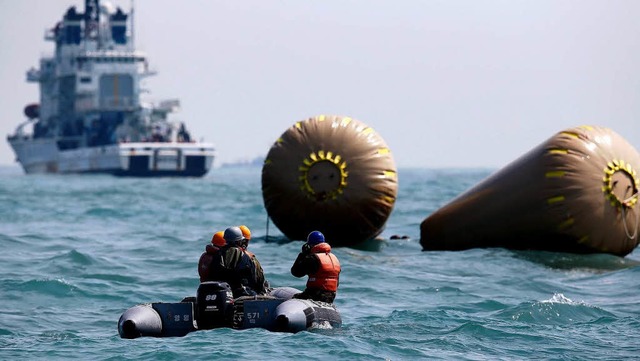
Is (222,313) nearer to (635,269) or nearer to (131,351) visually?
Answer: (131,351)

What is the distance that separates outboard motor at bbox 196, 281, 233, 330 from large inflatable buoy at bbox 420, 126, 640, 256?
9291mm

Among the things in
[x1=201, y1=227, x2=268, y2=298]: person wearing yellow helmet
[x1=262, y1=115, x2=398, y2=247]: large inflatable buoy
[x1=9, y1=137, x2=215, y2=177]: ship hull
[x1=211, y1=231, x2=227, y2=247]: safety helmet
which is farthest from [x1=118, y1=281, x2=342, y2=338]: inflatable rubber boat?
[x1=9, y1=137, x2=215, y2=177]: ship hull

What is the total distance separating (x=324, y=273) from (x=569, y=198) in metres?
7.97

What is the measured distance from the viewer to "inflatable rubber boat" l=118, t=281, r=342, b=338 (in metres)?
15.5

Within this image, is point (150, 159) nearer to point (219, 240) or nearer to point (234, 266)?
point (219, 240)

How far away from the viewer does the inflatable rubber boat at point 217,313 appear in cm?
1547

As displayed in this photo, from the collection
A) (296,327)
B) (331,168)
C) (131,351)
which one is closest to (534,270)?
(331,168)

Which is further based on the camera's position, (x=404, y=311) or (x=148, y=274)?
(x=148, y=274)

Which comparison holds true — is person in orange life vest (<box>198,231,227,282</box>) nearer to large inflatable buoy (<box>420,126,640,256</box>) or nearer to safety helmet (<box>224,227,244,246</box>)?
safety helmet (<box>224,227,244,246</box>)

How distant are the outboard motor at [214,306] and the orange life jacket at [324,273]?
50.5 inches

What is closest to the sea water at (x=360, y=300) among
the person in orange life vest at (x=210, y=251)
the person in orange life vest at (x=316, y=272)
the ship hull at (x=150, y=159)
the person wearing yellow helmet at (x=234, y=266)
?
the person in orange life vest at (x=316, y=272)

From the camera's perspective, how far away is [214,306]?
51.2ft

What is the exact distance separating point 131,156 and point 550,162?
240 ft

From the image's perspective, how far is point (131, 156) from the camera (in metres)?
93.9
